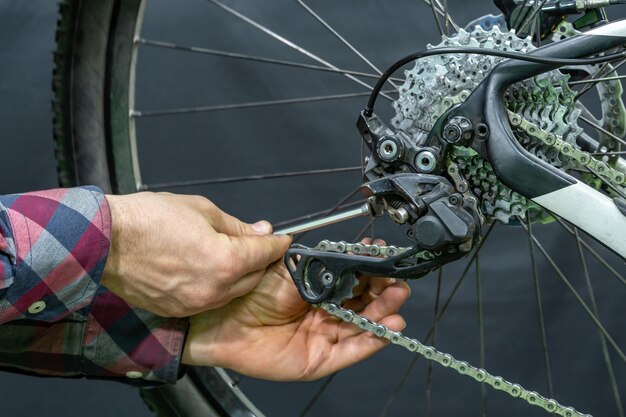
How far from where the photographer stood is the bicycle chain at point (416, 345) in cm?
91

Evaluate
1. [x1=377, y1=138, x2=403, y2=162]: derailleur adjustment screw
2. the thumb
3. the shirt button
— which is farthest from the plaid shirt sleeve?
[x1=377, y1=138, x2=403, y2=162]: derailleur adjustment screw

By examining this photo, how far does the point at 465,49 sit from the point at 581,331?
1.70ft

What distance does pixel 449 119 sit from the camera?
0.87 metres

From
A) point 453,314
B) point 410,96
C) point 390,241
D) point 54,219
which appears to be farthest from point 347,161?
point 54,219

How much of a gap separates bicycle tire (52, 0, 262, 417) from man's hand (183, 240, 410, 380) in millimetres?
140

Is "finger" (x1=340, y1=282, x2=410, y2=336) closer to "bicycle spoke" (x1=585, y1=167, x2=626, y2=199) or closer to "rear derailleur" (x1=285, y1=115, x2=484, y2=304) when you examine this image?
"rear derailleur" (x1=285, y1=115, x2=484, y2=304)

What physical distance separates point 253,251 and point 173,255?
7 cm

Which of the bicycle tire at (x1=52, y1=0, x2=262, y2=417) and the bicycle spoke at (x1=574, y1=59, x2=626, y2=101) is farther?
the bicycle tire at (x1=52, y1=0, x2=262, y2=417)

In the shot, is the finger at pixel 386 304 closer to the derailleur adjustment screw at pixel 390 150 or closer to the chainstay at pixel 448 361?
the chainstay at pixel 448 361

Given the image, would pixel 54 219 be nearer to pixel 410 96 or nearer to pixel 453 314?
pixel 410 96

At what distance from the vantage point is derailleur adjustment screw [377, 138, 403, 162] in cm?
88

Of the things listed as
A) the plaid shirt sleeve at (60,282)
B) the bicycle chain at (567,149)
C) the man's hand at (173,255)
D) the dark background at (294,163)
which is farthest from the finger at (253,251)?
the dark background at (294,163)

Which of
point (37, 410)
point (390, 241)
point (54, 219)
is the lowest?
point (37, 410)

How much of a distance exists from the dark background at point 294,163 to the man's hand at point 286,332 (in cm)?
30
